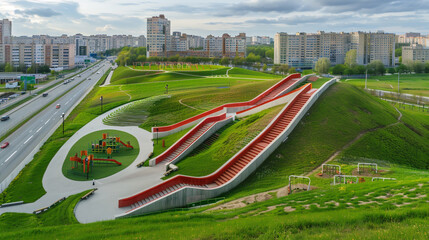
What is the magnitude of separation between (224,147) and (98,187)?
31.3ft

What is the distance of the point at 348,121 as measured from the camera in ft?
97.3

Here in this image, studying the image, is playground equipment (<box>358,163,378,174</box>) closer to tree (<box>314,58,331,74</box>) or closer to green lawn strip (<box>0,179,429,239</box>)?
green lawn strip (<box>0,179,429,239</box>)

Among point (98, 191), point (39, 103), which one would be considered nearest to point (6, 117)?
point (39, 103)

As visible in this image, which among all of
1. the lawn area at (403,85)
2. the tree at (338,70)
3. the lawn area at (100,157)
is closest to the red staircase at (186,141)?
the lawn area at (100,157)

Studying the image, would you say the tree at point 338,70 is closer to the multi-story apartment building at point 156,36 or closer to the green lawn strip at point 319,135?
the multi-story apartment building at point 156,36

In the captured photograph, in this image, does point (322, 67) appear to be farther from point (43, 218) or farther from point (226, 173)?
point (43, 218)

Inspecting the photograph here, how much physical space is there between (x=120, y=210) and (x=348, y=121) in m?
19.1

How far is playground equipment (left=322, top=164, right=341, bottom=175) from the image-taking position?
Result: 2140 cm

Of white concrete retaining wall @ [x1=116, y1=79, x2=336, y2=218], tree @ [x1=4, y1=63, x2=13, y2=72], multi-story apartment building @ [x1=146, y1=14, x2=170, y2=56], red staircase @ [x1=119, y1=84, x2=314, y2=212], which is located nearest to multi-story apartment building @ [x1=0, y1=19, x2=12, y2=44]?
tree @ [x1=4, y1=63, x2=13, y2=72]

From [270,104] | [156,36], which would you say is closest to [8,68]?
[156,36]

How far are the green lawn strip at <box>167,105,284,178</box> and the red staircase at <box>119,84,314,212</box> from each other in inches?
47.1

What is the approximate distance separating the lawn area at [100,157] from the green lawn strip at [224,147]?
5347 millimetres

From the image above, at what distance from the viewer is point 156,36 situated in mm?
172375

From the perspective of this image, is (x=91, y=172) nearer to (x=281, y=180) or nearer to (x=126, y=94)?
(x=281, y=180)
